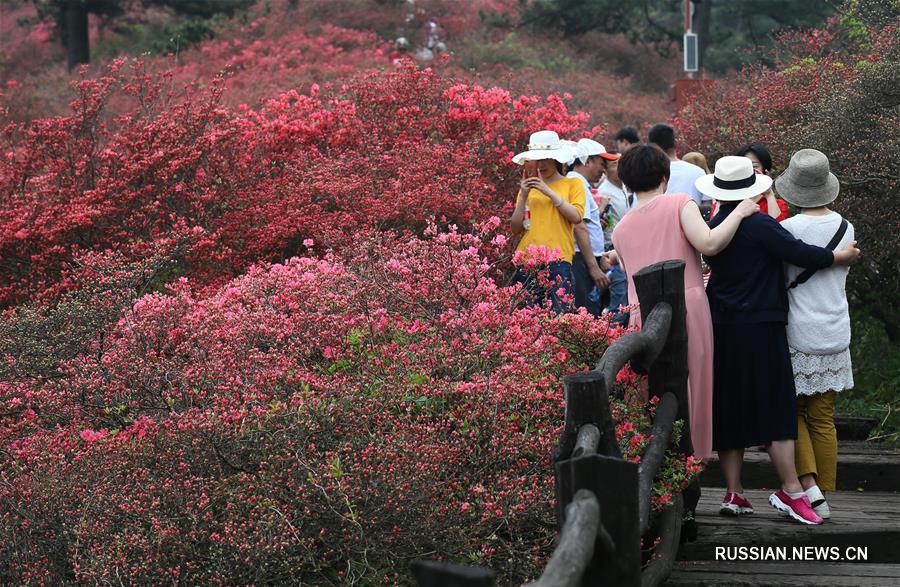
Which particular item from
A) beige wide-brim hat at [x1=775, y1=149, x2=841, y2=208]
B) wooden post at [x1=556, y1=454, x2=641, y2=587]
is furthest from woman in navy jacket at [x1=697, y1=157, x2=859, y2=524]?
wooden post at [x1=556, y1=454, x2=641, y2=587]

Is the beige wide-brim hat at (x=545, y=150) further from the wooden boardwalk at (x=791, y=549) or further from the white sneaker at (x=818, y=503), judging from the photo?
the white sneaker at (x=818, y=503)

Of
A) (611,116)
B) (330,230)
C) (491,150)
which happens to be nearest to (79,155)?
(330,230)

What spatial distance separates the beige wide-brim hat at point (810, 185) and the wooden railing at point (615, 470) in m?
0.92

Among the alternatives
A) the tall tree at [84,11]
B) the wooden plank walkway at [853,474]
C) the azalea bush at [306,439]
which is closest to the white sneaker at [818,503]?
the azalea bush at [306,439]

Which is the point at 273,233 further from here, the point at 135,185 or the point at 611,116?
the point at 611,116

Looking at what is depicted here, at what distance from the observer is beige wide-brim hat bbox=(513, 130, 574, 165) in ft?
23.2

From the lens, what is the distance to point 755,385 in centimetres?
486

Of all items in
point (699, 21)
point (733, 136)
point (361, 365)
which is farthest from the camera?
point (699, 21)

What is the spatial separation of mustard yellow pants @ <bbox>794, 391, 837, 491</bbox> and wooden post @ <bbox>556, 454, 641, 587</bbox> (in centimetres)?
234

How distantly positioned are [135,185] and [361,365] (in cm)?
389

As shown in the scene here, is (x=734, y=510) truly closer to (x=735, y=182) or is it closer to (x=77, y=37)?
(x=735, y=182)

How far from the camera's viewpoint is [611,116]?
2333 cm

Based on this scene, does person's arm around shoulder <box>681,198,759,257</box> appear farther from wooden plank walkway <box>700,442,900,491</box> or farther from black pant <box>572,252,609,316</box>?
black pant <box>572,252,609,316</box>

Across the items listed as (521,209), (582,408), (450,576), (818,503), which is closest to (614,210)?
(521,209)
